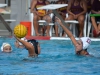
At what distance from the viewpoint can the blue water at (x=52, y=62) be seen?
7.13 meters

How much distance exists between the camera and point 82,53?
9.15 metres

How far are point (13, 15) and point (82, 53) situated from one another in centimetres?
722

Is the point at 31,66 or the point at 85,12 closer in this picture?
the point at 31,66

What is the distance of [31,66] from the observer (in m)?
7.79

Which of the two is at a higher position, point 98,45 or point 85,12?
point 85,12

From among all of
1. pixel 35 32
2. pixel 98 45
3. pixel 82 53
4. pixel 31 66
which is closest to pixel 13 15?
pixel 35 32

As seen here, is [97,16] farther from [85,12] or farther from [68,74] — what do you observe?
[68,74]

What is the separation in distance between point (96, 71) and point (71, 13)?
230 inches

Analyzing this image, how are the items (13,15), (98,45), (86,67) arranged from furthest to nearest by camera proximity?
(13,15), (98,45), (86,67)

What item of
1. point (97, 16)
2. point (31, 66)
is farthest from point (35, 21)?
point (31, 66)

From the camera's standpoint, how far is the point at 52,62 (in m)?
8.45

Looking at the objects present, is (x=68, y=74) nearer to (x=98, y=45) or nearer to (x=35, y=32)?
(x=98, y=45)

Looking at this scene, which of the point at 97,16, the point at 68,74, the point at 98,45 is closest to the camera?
the point at 68,74

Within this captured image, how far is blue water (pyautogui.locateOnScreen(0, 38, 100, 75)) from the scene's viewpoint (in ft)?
23.4
